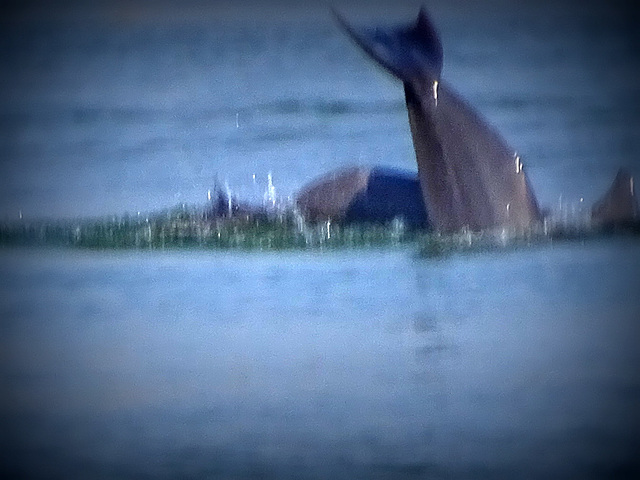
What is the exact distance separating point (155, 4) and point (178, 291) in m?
0.75

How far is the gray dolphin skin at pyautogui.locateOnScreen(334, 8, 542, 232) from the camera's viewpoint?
156cm

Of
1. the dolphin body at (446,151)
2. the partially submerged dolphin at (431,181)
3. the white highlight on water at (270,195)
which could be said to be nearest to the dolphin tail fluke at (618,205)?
the partially submerged dolphin at (431,181)

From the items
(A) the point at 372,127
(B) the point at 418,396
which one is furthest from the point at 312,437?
(A) the point at 372,127

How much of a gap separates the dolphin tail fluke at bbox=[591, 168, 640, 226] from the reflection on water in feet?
0.21

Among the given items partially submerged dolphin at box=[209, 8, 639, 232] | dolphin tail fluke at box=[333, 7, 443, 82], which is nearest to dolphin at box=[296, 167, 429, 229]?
partially submerged dolphin at box=[209, 8, 639, 232]

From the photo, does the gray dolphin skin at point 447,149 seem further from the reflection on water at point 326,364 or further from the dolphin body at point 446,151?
the reflection on water at point 326,364

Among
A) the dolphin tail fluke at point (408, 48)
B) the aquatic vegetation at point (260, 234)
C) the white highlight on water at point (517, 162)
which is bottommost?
the aquatic vegetation at point (260, 234)

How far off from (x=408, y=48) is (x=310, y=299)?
686 mm

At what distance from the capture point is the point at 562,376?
62.2 inches

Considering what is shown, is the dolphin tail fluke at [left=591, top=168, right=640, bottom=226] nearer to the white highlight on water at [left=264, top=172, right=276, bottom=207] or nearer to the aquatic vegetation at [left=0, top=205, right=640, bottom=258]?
the aquatic vegetation at [left=0, top=205, right=640, bottom=258]

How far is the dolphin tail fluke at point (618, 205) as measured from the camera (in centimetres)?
156

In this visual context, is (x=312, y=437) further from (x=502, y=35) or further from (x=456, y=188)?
(x=502, y=35)

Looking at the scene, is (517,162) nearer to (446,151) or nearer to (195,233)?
(446,151)

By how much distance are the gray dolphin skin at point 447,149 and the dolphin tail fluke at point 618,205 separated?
0.16 metres
